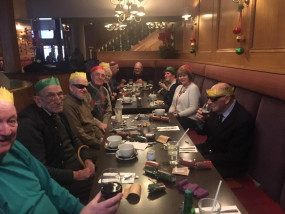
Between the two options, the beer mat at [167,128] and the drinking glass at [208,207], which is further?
the beer mat at [167,128]

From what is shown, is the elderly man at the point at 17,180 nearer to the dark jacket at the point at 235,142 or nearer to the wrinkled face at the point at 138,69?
the dark jacket at the point at 235,142

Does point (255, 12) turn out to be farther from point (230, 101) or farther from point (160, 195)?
point (160, 195)

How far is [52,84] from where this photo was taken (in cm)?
234

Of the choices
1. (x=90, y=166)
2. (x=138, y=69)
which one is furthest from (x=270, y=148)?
(x=138, y=69)

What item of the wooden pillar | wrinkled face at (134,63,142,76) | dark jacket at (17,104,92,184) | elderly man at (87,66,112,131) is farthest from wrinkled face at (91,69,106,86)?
the wooden pillar

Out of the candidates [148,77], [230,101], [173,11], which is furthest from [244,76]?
[173,11]

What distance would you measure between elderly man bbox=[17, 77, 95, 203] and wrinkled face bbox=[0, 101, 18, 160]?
711 millimetres

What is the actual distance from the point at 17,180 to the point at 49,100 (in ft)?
3.41

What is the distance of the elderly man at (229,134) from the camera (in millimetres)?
2346

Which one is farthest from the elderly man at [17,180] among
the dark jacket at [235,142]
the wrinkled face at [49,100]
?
the dark jacket at [235,142]

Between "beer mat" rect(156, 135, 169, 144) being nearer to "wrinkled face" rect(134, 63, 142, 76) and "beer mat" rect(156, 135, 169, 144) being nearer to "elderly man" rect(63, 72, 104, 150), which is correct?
"elderly man" rect(63, 72, 104, 150)

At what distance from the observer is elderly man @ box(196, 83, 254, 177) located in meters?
2.35

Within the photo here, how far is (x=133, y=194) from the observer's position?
1.44 m

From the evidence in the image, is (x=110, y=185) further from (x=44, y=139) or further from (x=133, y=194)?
(x=44, y=139)
